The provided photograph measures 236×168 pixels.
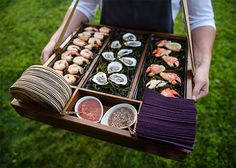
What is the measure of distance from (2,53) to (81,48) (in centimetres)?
235

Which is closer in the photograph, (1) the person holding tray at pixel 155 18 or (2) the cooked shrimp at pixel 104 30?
(1) the person holding tray at pixel 155 18

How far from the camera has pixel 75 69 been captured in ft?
4.24

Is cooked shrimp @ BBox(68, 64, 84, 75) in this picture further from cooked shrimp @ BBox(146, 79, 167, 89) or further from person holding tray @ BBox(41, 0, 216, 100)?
cooked shrimp @ BBox(146, 79, 167, 89)

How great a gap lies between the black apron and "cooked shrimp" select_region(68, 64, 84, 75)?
564 millimetres

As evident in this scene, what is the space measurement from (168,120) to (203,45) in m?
0.73

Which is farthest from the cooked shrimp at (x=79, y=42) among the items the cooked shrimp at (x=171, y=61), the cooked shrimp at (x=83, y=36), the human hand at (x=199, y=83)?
the human hand at (x=199, y=83)

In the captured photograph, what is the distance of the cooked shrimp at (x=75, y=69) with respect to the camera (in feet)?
4.23

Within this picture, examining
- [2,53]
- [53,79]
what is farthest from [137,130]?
[2,53]

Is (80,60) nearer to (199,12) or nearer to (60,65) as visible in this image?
(60,65)

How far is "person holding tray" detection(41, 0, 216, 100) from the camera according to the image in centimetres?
148

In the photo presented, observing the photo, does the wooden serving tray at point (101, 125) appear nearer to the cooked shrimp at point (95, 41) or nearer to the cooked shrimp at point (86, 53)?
the cooked shrimp at point (86, 53)

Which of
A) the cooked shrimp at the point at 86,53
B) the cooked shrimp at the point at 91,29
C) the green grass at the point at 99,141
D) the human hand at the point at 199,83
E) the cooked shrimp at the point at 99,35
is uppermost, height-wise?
the cooked shrimp at the point at 91,29

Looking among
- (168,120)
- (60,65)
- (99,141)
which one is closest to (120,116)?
(168,120)

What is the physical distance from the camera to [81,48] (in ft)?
4.80
